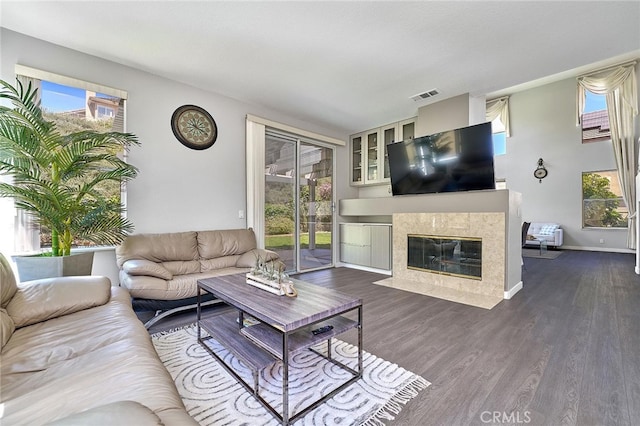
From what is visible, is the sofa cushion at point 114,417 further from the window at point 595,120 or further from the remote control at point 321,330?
the window at point 595,120

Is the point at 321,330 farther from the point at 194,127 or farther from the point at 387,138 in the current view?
the point at 387,138

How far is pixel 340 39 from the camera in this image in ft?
8.62

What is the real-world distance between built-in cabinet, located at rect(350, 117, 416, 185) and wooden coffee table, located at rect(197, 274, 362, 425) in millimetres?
3775

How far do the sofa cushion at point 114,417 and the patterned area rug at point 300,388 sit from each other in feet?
2.84

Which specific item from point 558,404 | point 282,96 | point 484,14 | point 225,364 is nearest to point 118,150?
point 282,96

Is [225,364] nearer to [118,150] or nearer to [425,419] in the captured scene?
[425,419]

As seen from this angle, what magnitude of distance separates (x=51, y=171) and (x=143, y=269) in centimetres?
118

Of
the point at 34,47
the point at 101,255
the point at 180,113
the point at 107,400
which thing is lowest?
the point at 107,400

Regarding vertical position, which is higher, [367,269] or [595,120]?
[595,120]

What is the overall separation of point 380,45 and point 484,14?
906 millimetres

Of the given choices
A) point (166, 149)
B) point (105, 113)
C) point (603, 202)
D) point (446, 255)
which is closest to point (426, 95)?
point (446, 255)

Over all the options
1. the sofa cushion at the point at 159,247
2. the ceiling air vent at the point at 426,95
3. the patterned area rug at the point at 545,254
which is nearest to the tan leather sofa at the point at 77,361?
the sofa cushion at the point at 159,247

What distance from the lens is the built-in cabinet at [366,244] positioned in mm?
4785

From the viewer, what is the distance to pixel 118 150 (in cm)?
298
